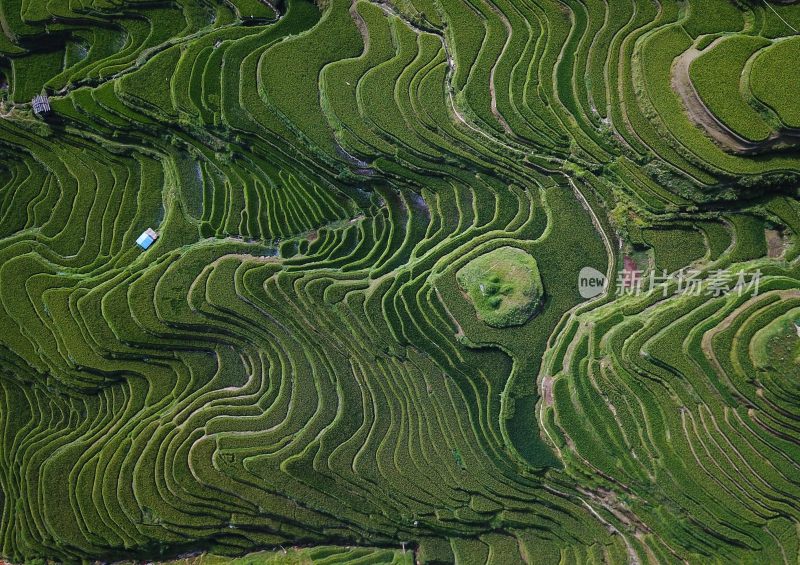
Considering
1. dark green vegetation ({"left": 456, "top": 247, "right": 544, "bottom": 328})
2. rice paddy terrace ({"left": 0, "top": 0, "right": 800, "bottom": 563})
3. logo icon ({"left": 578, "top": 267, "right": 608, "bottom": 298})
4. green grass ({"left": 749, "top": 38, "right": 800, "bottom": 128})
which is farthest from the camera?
logo icon ({"left": 578, "top": 267, "right": 608, "bottom": 298})

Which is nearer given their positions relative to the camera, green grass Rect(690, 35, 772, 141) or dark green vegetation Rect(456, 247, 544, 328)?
green grass Rect(690, 35, 772, 141)

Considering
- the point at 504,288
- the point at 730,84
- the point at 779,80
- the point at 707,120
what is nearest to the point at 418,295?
the point at 504,288

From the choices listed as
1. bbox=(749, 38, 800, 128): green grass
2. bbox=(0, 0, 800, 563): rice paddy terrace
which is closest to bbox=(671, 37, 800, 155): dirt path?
bbox=(0, 0, 800, 563): rice paddy terrace

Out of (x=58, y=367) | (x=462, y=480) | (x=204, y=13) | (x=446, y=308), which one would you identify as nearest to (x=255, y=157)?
(x=204, y=13)

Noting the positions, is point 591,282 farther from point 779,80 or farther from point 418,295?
point 779,80

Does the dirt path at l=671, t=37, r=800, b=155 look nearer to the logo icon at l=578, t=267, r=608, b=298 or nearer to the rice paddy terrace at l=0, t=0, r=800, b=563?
the rice paddy terrace at l=0, t=0, r=800, b=563

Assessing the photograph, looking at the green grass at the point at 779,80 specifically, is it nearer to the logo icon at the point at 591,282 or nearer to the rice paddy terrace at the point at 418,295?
the rice paddy terrace at the point at 418,295

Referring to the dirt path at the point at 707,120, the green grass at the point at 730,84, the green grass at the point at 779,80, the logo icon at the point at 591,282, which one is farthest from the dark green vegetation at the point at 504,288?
the green grass at the point at 779,80
